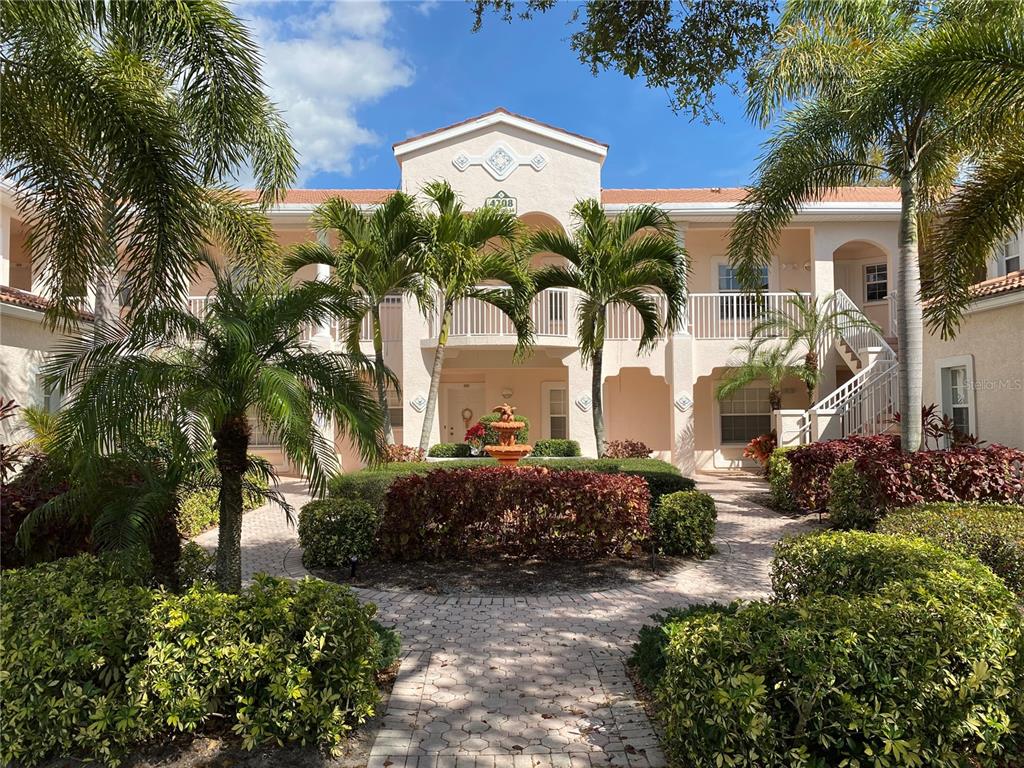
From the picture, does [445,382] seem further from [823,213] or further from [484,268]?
[823,213]

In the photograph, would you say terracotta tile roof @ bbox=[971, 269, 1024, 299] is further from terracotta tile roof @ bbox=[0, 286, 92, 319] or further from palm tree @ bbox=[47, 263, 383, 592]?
terracotta tile roof @ bbox=[0, 286, 92, 319]

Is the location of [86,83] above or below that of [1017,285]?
above

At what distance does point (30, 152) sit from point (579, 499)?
6.47 metres

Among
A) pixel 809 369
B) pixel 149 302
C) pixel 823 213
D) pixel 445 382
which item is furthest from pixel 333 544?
pixel 823 213

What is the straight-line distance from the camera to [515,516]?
7.63 meters

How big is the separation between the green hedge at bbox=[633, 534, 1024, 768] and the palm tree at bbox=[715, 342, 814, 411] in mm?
12281

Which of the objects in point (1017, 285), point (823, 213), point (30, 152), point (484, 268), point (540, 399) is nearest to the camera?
point (30, 152)

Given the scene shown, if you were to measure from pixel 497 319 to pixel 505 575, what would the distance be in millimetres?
9198

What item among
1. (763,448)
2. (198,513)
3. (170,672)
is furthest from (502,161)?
(170,672)

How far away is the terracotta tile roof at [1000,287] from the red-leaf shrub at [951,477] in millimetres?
3355

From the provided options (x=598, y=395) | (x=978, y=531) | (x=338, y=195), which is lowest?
(x=978, y=531)

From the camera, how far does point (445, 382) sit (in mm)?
18062

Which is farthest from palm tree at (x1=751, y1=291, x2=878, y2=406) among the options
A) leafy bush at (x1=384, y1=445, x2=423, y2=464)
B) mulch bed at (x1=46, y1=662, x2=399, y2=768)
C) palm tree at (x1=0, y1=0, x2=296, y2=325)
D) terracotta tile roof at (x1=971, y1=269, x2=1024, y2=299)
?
mulch bed at (x1=46, y1=662, x2=399, y2=768)

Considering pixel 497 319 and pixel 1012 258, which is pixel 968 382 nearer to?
pixel 1012 258
